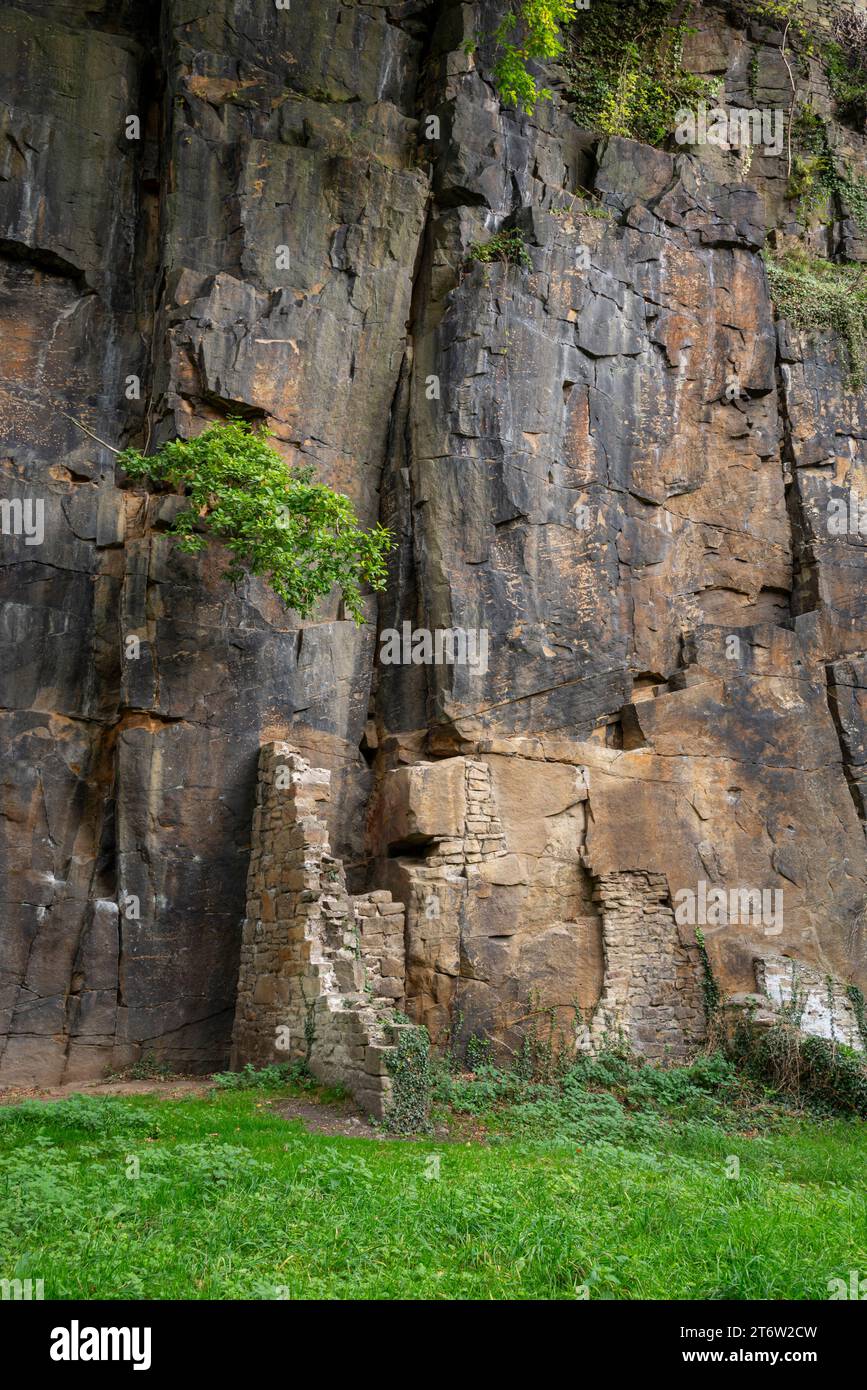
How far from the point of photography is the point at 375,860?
16719mm

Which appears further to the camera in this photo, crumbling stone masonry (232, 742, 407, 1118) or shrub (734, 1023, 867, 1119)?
shrub (734, 1023, 867, 1119)

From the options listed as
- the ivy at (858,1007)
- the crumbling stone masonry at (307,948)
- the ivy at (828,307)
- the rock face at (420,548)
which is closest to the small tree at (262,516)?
the rock face at (420,548)

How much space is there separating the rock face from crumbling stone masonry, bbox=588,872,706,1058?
0.17 feet

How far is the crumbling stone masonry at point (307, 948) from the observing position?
13133 mm

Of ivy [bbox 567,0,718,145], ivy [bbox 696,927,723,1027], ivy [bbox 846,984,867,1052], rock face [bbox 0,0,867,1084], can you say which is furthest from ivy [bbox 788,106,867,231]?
ivy [bbox 846,984,867,1052]

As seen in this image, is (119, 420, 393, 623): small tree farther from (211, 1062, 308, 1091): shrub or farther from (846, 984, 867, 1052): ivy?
(846, 984, 867, 1052): ivy

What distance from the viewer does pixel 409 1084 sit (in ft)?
39.6

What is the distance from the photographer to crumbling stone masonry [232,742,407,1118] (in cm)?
1313

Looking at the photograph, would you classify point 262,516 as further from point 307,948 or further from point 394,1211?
point 394,1211

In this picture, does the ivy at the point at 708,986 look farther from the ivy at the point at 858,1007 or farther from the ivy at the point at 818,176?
the ivy at the point at 818,176

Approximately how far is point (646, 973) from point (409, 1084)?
5.56 meters

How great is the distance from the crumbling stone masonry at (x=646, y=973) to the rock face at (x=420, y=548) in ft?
0.17

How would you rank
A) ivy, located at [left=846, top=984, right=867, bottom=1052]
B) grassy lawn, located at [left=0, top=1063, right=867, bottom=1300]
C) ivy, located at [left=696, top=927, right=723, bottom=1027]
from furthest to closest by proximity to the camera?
ivy, located at [left=846, top=984, right=867, bottom=1052] < ivy, located at [left=696, top=927, right=723, bottom=1027] < grassy lawn, located at [left=0, top=1063, right=867, bottom=1300]

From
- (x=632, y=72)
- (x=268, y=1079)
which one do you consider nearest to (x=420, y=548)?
(x=268, y=1079)
